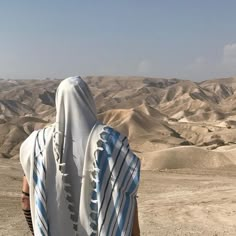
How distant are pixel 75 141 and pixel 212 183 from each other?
13324mm

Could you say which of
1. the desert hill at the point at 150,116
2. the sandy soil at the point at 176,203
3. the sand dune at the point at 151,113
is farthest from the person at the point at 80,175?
the sand dune at the point at 151,113

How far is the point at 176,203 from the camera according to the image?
11.3 m

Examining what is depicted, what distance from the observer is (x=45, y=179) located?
2.07 metres

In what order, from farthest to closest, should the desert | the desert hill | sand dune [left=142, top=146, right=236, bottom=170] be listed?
1. the desert hill
2. sand dune [left=142, top=146, right=236, bottom=170]
3. the desert

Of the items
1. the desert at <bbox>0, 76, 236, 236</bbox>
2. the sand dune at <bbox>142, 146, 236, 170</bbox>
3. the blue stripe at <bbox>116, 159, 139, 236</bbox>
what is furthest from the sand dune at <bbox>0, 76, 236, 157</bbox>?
the blue stripe at <bbox>116, 159, 139, 236</bbox>

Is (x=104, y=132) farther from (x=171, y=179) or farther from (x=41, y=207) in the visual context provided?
(x=171, y=179)

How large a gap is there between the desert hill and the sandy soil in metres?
5.44

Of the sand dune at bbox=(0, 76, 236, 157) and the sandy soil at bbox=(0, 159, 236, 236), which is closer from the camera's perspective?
the sandy soil at bbox=(0, 159, 236, 236)

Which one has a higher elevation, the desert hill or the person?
the person

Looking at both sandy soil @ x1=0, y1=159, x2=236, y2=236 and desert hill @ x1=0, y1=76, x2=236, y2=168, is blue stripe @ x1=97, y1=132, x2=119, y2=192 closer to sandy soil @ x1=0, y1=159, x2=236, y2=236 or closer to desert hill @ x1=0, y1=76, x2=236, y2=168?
sandy soil @ x1=0, y1=159, x2=236, y2=236

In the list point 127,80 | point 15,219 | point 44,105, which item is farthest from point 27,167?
point 127,80

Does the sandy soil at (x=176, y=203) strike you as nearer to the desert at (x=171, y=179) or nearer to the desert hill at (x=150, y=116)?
the desert at (x=171, y=179)

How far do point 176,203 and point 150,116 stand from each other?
40909 millimetres

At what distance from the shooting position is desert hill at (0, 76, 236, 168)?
1485 inches
